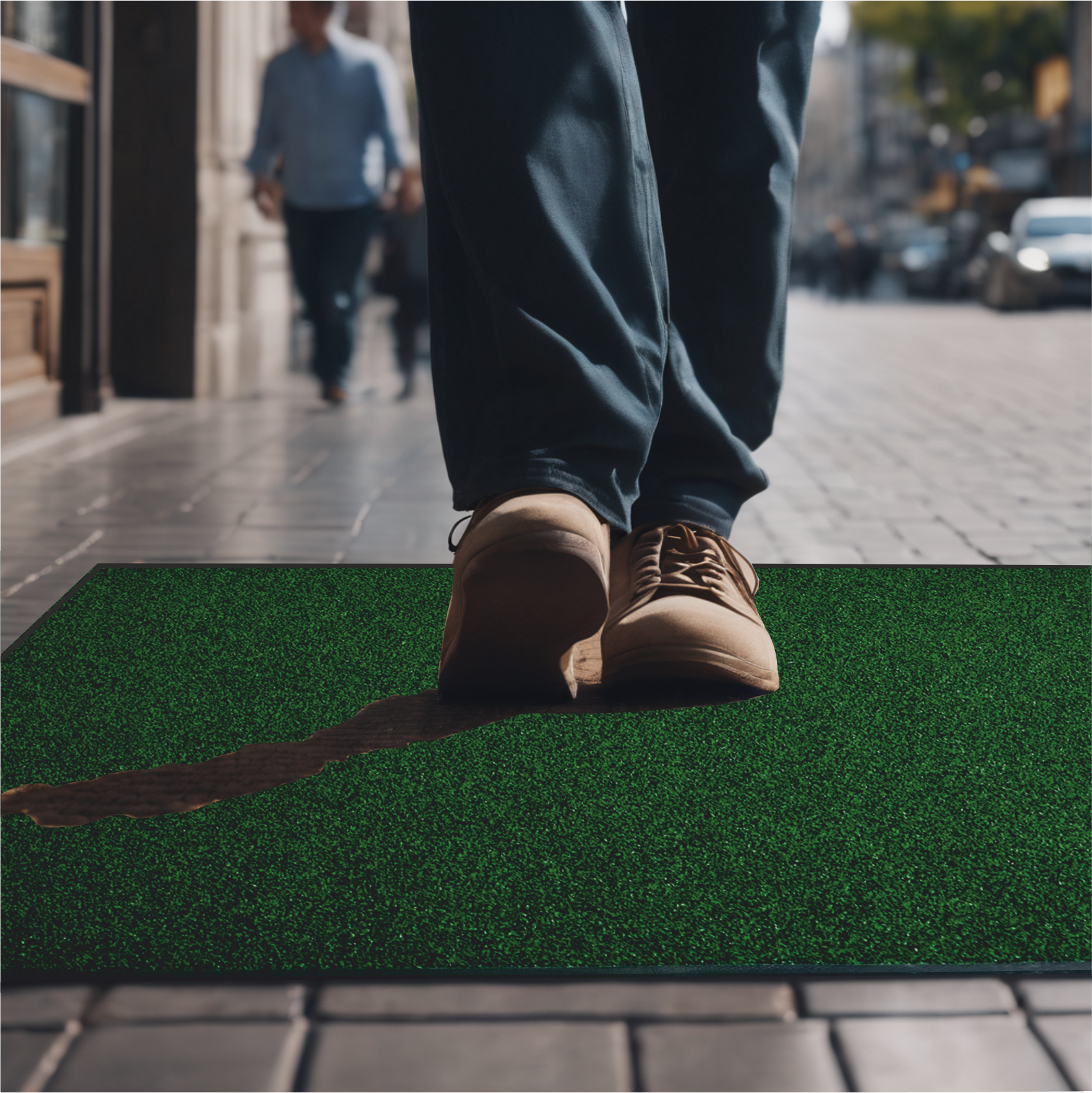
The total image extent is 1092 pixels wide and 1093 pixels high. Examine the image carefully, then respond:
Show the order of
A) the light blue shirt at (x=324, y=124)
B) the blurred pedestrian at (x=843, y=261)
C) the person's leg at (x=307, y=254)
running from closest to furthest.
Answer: the light blue shirt at (x=324, y=124) < the person's leg at (x=307, y=254) < the blurred pedestrian at (x=843, y=261)

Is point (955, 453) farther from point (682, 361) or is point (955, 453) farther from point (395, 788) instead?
point (395, 788)

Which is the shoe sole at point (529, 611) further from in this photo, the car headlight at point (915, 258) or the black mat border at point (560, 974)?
the car headlight at point (915, 258)

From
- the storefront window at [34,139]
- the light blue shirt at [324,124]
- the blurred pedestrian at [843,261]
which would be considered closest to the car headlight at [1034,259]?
the blurred pedestrian at [843,261]

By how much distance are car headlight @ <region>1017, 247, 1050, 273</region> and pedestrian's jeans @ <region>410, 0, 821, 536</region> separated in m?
21.4

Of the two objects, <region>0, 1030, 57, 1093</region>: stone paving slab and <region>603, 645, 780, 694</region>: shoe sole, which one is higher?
<region>603, 645, 780, 694</region>: shoe sole

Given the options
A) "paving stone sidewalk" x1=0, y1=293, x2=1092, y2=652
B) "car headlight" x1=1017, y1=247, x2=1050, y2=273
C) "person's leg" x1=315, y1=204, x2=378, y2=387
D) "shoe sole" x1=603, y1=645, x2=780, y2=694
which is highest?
"car headlight" x1=1017, y1=247, x2=1050, y2=273

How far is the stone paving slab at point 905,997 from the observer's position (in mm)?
1507

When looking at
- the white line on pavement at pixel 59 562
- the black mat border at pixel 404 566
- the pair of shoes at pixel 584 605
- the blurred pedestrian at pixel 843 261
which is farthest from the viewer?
the blurred pedestrian at pixel 843 261

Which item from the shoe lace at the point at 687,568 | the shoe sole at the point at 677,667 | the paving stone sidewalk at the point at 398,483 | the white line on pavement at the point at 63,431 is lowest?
the white line on pavement at the point at 63,431

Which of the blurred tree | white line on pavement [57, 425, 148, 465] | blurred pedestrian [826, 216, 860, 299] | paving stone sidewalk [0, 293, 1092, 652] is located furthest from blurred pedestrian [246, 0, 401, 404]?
the blurred tree

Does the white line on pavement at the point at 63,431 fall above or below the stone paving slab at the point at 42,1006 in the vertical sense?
below

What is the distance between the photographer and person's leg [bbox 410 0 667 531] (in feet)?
7.22

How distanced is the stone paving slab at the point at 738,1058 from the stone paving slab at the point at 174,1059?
342 mm

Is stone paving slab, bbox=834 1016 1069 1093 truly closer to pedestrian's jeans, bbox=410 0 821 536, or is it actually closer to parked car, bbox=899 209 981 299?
pedestrian's jeans, bbox=410 0 821 536
